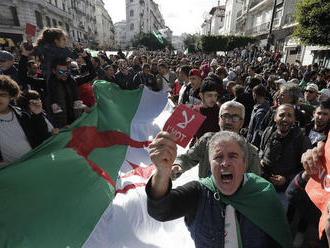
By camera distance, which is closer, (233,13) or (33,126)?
(33,126)

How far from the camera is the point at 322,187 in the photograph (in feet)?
4.27

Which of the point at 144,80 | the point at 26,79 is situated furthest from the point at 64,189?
the point at 144,80

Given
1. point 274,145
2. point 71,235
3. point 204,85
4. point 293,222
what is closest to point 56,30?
point 204,85

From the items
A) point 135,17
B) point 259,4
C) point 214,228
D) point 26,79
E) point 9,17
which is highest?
point 135,17

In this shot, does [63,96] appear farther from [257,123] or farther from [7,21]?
[7,21]

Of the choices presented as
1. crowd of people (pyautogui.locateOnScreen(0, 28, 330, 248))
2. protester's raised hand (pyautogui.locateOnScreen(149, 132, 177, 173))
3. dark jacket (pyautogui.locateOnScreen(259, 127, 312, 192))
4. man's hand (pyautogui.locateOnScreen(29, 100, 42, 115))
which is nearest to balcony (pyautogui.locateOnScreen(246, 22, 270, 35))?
crowd of people (pyautogui.locateOnScreen(0, 28, 330, 248))

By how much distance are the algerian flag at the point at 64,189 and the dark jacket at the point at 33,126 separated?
0.13 m

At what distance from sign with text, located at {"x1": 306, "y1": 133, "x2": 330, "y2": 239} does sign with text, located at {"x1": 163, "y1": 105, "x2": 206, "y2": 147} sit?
0.79 metres

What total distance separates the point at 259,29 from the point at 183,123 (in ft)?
114

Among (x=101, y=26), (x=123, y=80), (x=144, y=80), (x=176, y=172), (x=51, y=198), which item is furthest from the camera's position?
(x=101, y=26)

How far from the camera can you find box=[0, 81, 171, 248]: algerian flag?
2021 millimetres

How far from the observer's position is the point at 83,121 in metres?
3.40

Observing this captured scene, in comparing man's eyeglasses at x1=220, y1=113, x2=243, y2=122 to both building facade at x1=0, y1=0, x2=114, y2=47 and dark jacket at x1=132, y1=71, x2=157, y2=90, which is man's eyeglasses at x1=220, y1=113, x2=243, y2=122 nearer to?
dark jacket at x1=132, y1=71, x2=157, y2=90

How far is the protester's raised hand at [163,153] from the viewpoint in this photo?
1.21 metres
